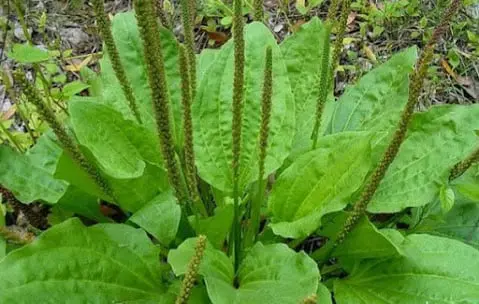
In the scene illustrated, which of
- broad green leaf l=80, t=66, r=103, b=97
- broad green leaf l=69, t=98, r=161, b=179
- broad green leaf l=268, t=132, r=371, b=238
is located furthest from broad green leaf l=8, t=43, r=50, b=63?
broad green leaf l=268, t=132, r=371, b=238

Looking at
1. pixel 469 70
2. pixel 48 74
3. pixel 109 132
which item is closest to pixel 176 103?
pixel 109 132

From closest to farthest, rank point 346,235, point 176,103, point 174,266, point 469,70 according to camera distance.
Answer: point 174,266
point 346,235
point 176,103
point 469,70

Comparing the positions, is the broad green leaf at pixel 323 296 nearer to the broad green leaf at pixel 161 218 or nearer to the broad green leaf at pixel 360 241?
the broad green leaf at pixel 360 241

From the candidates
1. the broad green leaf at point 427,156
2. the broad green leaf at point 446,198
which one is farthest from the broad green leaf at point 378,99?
the broad green leaf at point 446,198

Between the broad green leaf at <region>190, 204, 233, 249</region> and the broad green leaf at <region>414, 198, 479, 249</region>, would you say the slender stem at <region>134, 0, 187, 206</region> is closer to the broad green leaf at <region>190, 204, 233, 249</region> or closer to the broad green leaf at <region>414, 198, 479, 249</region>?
the broad green leaf at <region>190, 204, 233, 249</region>

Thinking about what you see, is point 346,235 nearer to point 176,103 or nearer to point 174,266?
point 174,266

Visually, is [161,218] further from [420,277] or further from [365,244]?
[420,277]
